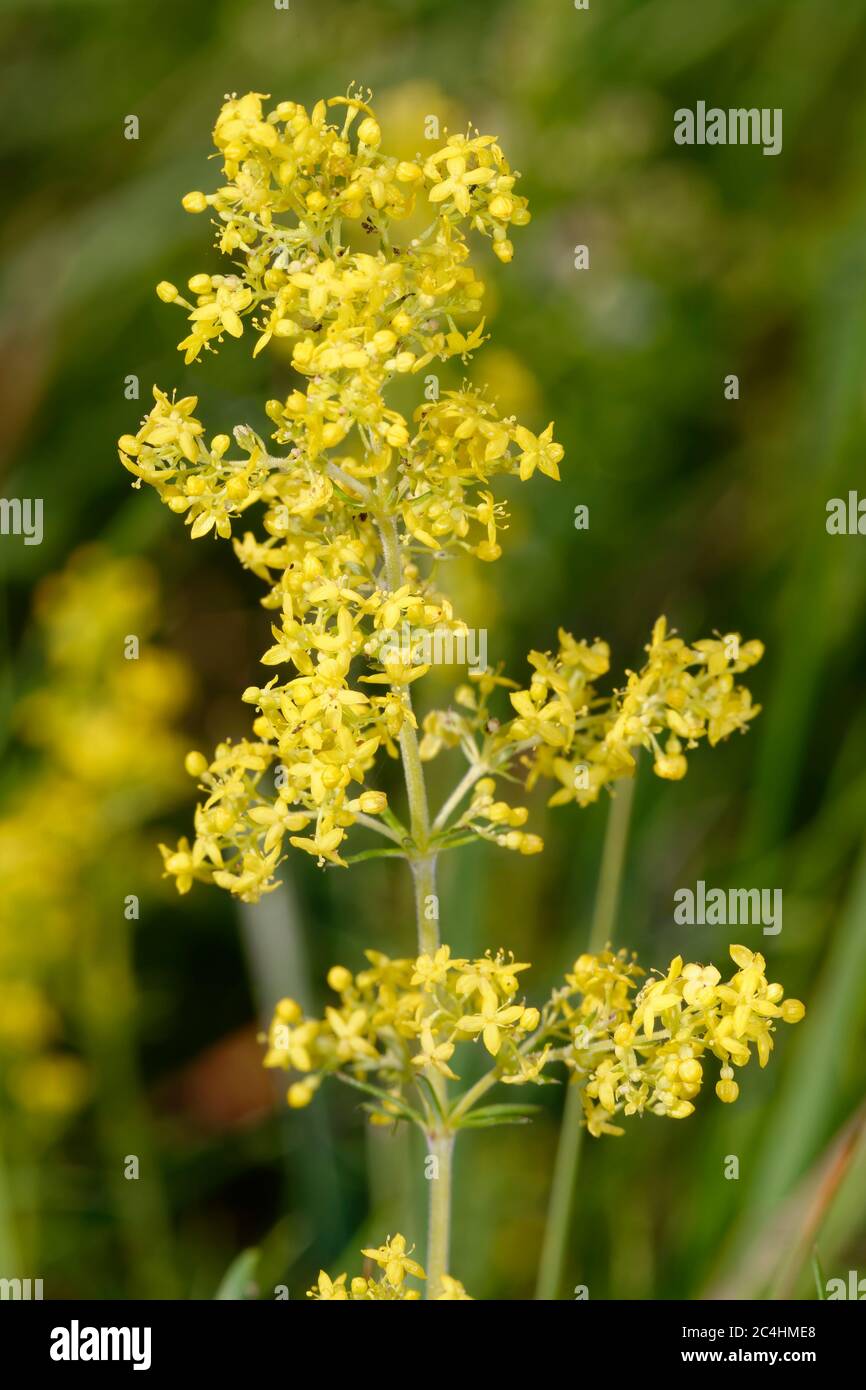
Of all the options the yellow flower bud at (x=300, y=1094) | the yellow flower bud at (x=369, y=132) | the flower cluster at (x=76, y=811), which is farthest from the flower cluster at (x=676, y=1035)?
the flower cluster at (x=76, y=811)

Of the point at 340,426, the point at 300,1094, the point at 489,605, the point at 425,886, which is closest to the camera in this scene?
the point at 340,426

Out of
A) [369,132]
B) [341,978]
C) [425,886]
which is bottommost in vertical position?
[341,978]

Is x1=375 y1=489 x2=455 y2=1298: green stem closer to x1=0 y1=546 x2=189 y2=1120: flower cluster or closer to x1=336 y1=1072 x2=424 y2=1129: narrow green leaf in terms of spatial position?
x1=336 y1=1072 x2=424 y2=1129: narrow green leaf

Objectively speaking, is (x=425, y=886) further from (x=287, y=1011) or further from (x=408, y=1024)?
(x=287, y=1011)

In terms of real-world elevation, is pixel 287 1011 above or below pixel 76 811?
below

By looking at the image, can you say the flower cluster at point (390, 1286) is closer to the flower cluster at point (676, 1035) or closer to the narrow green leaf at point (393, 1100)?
the narrow green leaf at point (393, 1100)

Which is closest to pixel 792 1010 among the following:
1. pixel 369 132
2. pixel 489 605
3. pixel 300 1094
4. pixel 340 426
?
pixel 300 1094

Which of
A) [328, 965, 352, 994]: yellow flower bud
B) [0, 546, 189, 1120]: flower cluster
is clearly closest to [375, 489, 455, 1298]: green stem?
[328, 965, 352, 994]: yellow flower bud
